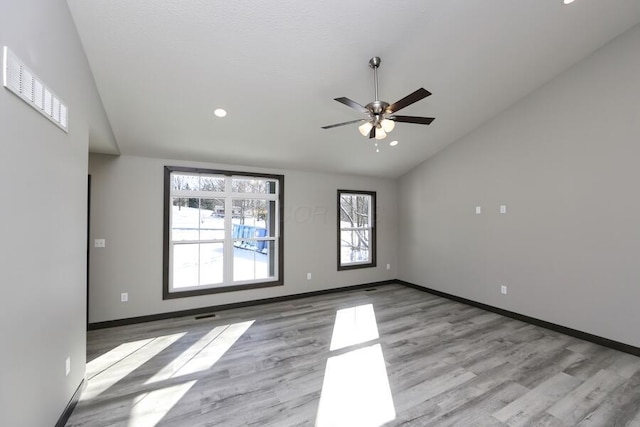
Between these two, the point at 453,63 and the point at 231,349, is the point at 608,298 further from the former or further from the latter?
the point at 231,349

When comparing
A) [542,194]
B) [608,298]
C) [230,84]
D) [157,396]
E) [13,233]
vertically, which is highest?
[230,84]

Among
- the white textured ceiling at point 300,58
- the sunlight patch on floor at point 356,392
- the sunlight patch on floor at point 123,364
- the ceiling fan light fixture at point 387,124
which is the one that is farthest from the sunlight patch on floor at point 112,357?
the ceiling fan light fixture at point 387,124

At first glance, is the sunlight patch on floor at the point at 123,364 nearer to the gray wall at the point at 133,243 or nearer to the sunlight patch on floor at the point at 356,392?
the gray wall at the point at 133,243

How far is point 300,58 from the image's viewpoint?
9.11 feet

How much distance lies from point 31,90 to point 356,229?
5.23 m

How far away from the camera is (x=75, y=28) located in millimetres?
2189

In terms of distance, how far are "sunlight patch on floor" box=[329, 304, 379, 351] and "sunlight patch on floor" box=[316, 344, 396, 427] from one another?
12.5 inches

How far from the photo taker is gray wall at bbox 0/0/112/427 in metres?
1.38

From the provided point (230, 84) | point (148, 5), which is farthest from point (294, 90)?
point (148, 5)

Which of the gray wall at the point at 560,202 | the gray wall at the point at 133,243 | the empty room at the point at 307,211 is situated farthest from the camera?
the gray wall at the point at 133,243

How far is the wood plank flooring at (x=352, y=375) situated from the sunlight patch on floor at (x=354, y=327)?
25 millimetres

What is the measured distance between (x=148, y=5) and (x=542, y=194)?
5.00 m

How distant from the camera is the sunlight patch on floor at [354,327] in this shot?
339 centimetres

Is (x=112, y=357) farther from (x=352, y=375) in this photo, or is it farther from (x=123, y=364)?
(x=352, y=375)
